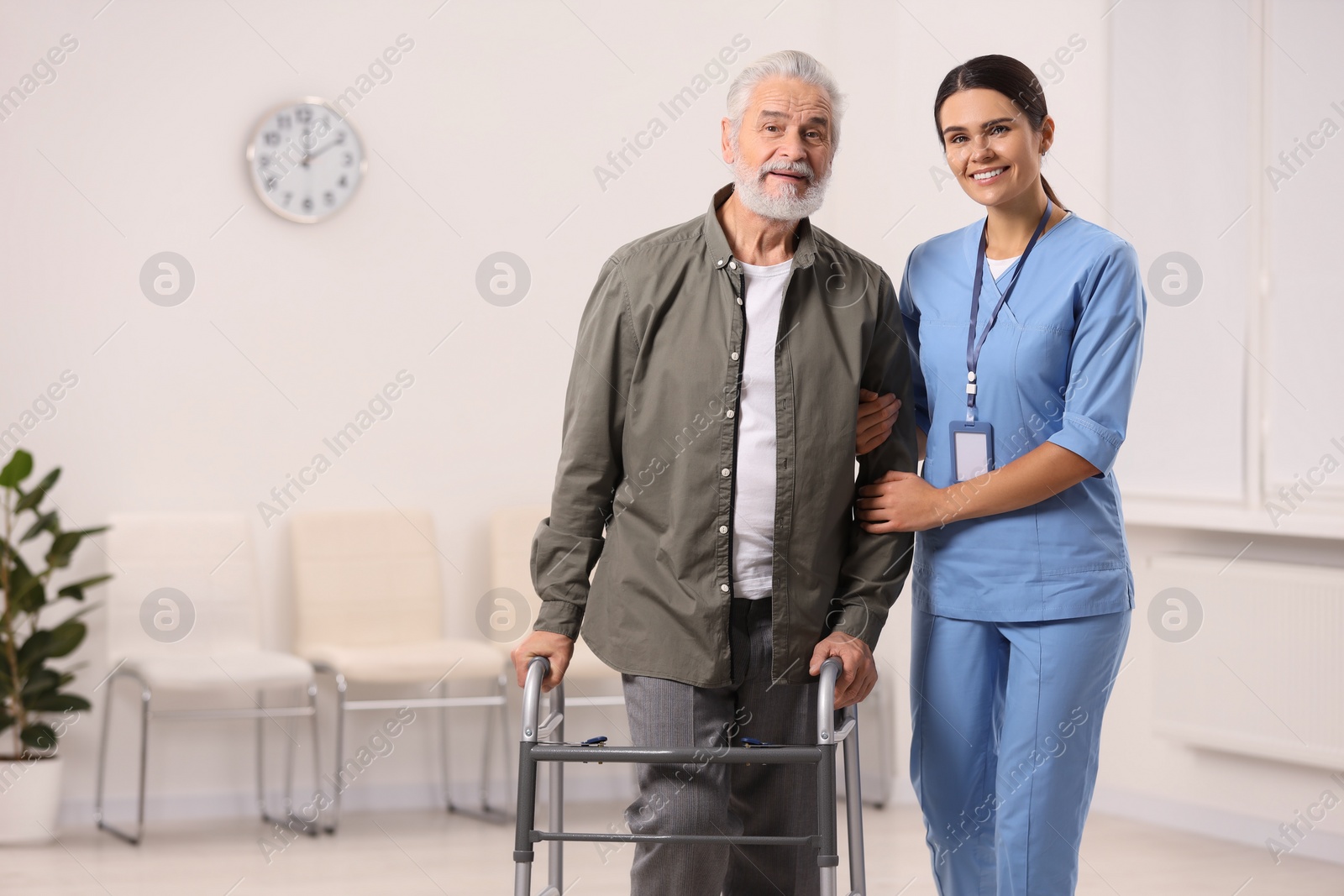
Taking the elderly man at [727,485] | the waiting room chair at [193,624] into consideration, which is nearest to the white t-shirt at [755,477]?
the elderly man at [727,485]

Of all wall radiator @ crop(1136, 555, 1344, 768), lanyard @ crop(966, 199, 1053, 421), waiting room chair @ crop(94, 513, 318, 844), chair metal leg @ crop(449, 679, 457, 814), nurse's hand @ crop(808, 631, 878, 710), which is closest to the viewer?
nurse's hand @ crop(808, 631, 878, 710)

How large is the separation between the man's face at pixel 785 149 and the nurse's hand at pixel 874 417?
294 millimetres

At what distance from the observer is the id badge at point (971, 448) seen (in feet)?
6.84

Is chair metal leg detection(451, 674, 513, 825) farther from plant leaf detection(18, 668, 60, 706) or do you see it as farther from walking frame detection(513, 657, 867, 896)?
walking frame detection(513, 657, 867, 896)

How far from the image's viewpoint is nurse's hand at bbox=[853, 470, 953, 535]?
2.06 metres

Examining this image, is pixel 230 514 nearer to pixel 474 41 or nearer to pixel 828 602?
pixel 474 41

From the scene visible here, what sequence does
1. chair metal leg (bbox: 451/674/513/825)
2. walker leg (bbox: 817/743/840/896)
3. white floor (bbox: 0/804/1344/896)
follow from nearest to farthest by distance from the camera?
1. walker leg (bbox: 817/743/840/896)
2. white floor (bbox: 0/804/1344/896)
3. chair metal leg (bbox: 451/674/513/825)

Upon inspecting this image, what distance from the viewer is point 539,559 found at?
207 centimetres

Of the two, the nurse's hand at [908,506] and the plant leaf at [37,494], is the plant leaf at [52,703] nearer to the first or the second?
the plant leaf at [37,494]

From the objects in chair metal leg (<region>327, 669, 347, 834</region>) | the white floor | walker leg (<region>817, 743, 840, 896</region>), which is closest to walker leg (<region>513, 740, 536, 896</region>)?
walker leg (<region>817, 743, 840, 896</region>)

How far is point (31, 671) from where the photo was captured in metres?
4.04

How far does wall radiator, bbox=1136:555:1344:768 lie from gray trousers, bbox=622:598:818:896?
2.25m

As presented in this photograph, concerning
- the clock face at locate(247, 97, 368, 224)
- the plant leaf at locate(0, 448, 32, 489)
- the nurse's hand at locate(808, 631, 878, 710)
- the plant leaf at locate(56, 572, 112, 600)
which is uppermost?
the clock face at locate(247, 97, 368, 224)

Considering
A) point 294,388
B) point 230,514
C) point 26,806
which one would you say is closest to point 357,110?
point 294,388
